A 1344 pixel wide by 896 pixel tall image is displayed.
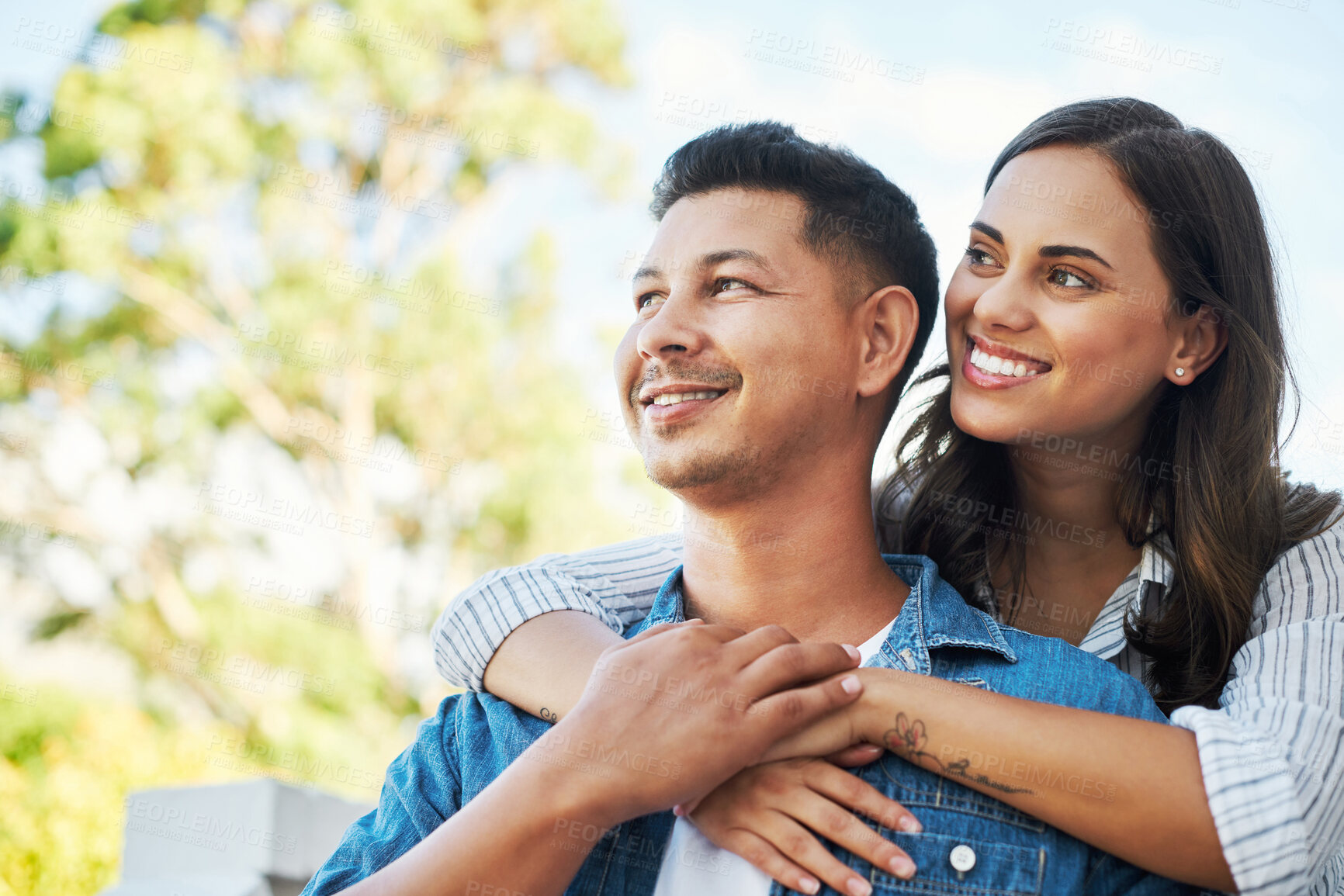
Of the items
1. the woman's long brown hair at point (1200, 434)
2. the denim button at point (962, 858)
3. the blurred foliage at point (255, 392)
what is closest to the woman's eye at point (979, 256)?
the woman's long brown hair at point (1200, 434)

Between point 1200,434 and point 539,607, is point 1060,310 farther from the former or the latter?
point 539,607

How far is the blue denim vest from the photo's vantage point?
1843 millimetres

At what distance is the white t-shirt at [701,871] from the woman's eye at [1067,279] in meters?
1.39

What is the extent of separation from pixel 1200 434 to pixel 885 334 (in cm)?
81

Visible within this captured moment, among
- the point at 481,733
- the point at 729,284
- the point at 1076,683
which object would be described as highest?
the point at 729,284

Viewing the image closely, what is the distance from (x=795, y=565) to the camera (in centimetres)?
236

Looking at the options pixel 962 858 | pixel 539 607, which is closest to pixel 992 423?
pixel 962 858

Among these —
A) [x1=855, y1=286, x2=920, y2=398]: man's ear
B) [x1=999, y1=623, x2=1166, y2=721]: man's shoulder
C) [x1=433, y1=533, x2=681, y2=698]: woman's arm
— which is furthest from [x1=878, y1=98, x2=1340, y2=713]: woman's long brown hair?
[x1=433, y1=533, x2=681, y2=698]: woman's arm

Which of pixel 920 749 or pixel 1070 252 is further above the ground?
pixel 1070 252

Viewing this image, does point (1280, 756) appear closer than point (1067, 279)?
Yes

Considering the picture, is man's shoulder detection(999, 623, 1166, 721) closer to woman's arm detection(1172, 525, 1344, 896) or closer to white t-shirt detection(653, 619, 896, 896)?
woman's arm detection(1172, 525, 1344, 896)

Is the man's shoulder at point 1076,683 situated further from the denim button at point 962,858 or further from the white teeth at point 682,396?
the white teeth at point 682,396

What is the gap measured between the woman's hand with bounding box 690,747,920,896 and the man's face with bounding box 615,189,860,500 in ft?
2.05

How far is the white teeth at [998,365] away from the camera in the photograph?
2.40 metres
